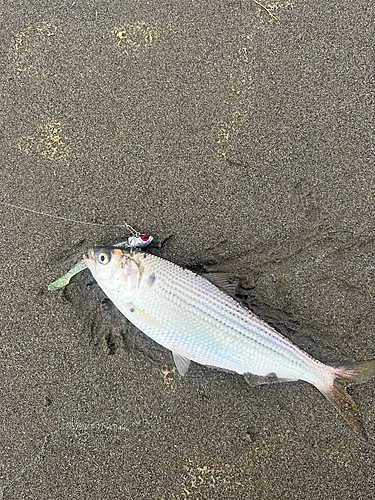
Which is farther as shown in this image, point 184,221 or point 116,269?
point 184,221

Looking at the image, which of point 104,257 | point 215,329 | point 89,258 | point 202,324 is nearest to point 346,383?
point 215,329

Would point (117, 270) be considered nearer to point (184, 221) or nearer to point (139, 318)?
point (139, 318)

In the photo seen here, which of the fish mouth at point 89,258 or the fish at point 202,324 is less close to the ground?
the fish mouth at point 89,258

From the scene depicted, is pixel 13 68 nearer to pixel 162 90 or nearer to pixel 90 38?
pixel 90 38

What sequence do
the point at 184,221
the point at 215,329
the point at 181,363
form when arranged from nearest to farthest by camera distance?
the point at 215,329, the point at 181,363, the point at 184,221

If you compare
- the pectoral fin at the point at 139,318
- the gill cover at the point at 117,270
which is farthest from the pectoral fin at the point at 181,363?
the gill cover at the point at 117,270

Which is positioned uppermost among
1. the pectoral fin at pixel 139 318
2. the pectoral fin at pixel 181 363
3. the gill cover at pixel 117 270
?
the gill cover at pixel 117 270

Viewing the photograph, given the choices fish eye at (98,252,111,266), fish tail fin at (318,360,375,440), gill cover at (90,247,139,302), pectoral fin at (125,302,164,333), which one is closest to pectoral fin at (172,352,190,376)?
pectoral fin at (125,302,164,333)

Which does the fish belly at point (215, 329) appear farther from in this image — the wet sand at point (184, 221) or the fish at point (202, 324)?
the wet sand at point (184, 221)
